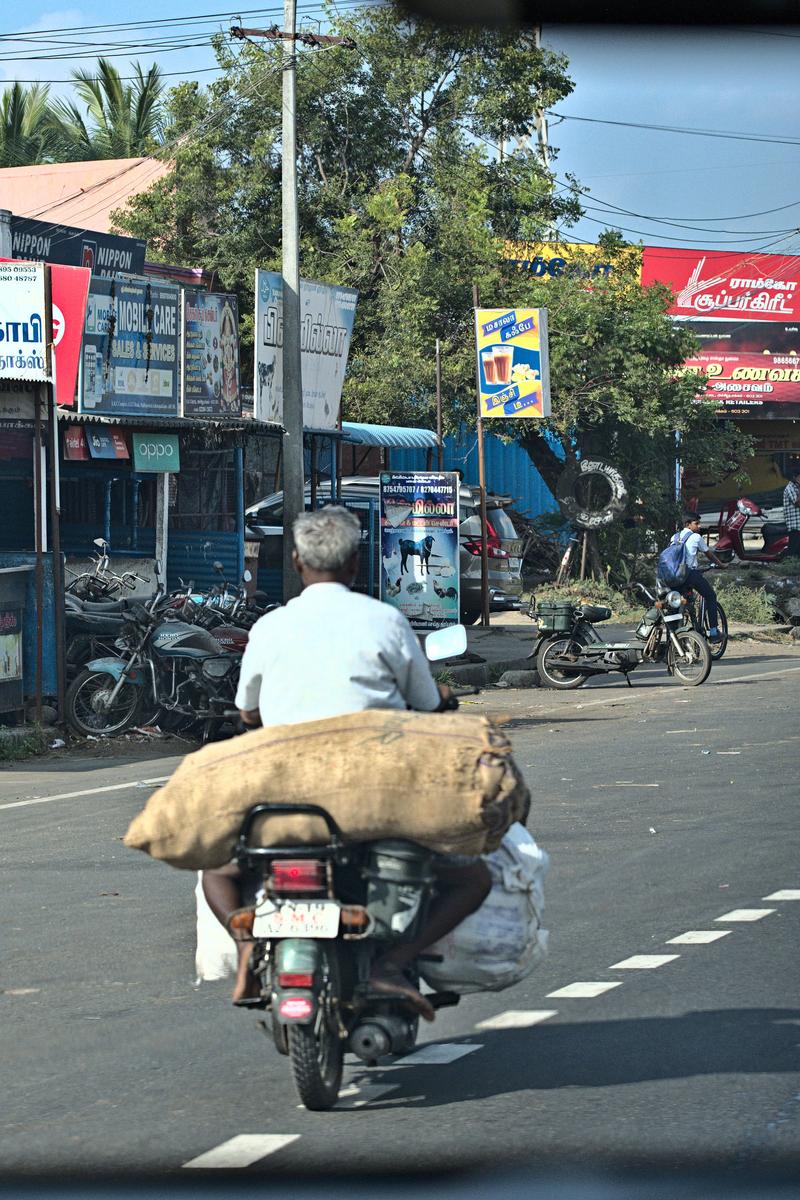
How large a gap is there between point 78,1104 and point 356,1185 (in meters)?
1.11

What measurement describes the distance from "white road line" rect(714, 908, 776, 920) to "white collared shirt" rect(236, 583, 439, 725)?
3060mm

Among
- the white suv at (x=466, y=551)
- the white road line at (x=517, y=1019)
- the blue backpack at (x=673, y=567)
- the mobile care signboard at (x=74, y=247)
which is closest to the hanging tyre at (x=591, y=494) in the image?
the white suv at (x=466, y=551)

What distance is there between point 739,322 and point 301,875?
117 ft

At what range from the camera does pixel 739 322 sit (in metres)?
38.1

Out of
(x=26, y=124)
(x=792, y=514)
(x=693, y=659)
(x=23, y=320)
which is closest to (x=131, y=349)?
(x=23, y=320)

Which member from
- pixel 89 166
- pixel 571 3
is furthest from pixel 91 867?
pixel 89 166

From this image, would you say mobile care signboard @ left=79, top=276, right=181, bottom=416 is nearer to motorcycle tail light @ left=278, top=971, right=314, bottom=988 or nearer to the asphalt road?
the asphalt road

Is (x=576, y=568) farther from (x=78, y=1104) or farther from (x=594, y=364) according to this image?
(x=78, y=1104)

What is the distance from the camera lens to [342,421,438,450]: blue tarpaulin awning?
26.3 metres

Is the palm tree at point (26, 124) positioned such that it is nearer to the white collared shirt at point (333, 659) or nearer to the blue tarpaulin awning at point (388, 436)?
the blue tarpaulin awning at point (388, 436)

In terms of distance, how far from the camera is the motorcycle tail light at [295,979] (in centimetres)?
405

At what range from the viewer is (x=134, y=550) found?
70.3 feet

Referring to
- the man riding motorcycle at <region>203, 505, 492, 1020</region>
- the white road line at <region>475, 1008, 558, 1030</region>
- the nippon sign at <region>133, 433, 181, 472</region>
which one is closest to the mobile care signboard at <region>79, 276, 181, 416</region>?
the nippon sign at <region>133, 433, 181, 472</region>

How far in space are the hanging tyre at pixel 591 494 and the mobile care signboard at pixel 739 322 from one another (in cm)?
953
